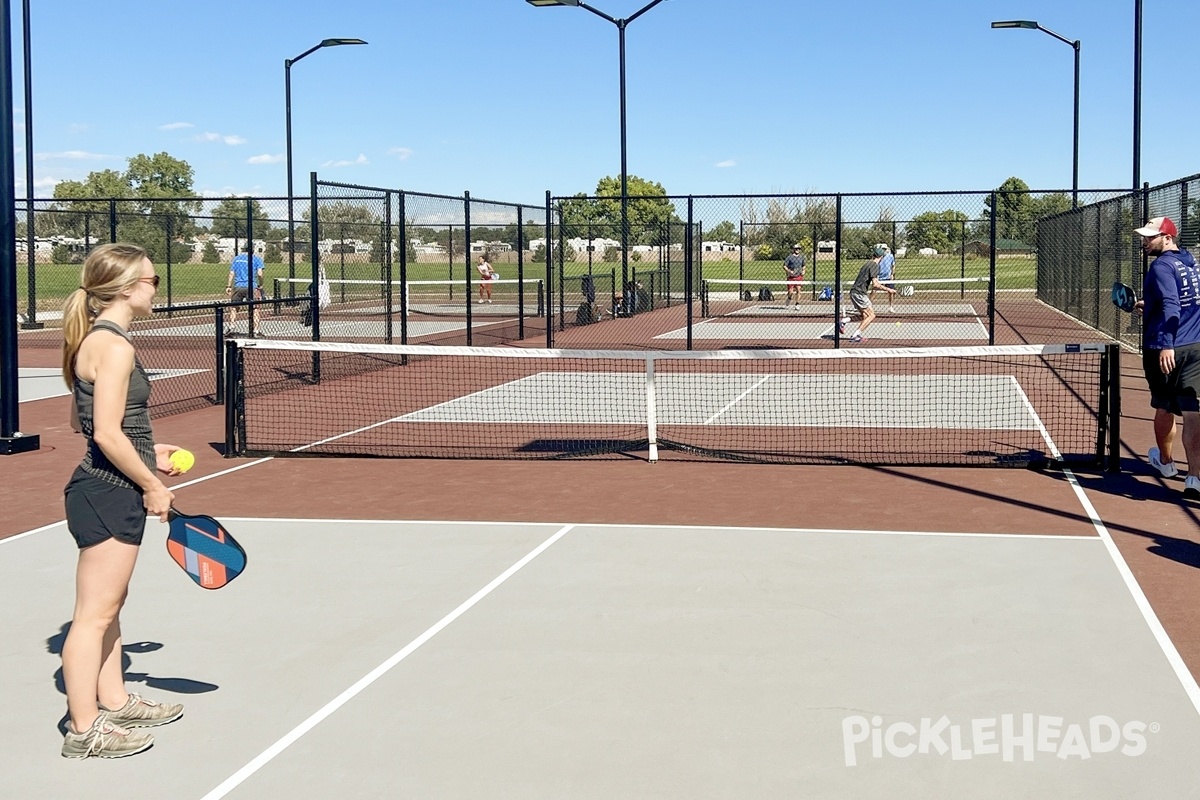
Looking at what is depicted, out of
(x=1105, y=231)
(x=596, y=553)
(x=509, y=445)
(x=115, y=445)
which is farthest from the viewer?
(x=1105, y=231)

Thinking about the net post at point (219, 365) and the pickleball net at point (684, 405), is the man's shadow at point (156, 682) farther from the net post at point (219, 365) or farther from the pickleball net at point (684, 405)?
the net post at point (219, 365)

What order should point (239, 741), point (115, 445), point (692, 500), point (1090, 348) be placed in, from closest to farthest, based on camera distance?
point (115, 445) < point (239, 741) < point (692, 500) < point (1090, 348)

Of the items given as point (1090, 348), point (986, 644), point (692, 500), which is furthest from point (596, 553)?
point (1090, 348)

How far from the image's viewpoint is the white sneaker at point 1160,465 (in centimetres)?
996

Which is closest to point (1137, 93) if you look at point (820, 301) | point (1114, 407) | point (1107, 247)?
point (1107, 247)

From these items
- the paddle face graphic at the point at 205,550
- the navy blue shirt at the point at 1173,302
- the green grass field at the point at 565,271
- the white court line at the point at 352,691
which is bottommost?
the white court line at the point at 352,691

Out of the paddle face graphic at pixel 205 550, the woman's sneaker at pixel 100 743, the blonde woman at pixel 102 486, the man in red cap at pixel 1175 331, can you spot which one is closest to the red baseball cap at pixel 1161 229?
the man in red cap at pixel 1175 331

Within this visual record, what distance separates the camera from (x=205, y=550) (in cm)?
492

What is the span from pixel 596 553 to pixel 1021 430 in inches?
260

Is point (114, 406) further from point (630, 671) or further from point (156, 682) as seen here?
point (630, 671)

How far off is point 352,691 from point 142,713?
0.82m

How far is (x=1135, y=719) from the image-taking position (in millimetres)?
4910

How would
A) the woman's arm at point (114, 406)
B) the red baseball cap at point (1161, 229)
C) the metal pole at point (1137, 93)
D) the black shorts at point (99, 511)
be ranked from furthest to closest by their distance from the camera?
the metal pole at point (1137, 93) → the red baseball cap at point (1161, 229) → the black shorts at point (99, 511) → the woman's arm at point (114, 406)

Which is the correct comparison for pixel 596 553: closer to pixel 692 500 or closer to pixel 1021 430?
pixel 692 500
